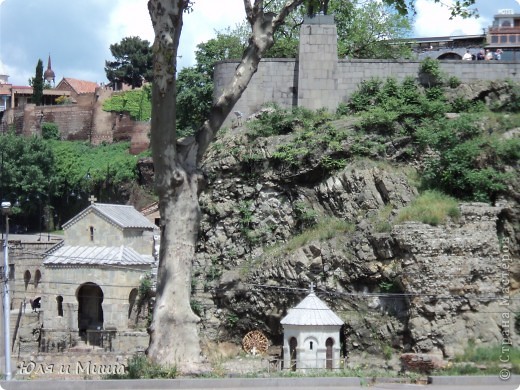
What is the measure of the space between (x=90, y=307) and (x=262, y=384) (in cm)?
2243

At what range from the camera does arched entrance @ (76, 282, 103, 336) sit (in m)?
33.7

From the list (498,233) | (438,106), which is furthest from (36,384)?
(438,106)

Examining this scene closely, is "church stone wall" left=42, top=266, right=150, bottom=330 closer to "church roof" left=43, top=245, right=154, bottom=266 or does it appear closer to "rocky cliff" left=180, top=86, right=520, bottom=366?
"church roof" left=43, top=245, right=154, bottom=266

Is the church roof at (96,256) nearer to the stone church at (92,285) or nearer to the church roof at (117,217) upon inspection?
the stone church at (92,285)

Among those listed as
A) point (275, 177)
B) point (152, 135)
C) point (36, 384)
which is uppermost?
point (275, 177)

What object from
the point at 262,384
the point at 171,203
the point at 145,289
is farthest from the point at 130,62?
the point at 262,384

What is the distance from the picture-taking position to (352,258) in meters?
23.3

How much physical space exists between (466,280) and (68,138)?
1652 inches

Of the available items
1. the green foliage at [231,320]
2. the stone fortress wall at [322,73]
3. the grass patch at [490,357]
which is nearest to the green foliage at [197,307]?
the green foliage at [231,320]

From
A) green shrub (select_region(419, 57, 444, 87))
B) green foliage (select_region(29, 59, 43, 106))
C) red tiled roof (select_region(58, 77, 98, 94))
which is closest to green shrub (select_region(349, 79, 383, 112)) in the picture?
green shrub (select_region(419, 57, 444, 87))

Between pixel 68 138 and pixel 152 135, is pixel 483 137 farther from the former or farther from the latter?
pixel 68 138

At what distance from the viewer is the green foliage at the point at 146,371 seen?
13531 mm

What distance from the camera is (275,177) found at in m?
25.5

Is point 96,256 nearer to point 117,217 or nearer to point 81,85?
point 117,217
